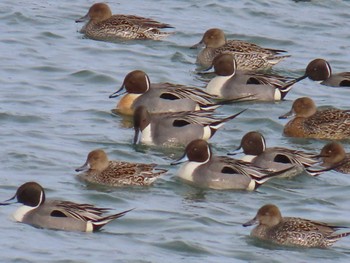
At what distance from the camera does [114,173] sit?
559 inches

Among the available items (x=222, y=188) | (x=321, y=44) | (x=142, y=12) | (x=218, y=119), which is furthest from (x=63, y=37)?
(x=222, y=188)

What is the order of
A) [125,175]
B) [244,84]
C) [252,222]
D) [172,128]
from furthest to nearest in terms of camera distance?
1. [244,84]
2. [172,128]
3. [125,175]
4. [252,222]

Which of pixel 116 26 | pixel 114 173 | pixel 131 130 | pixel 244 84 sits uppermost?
pixel 116 26

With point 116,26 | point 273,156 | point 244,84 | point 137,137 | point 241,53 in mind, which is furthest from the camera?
point 116,26

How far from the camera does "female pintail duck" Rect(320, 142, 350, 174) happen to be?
49.7 ft

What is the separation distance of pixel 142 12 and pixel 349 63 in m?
3.74

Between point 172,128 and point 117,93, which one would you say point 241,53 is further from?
point 172,128

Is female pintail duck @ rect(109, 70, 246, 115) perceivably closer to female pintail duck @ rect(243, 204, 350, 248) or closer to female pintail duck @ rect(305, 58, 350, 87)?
female pintail duck @ rect(305, 58, 350, 87)

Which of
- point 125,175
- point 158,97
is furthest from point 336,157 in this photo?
point 158,97

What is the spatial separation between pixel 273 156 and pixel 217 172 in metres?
0.83

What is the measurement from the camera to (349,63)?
21.2 meters

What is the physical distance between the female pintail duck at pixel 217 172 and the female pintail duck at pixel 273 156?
304mm

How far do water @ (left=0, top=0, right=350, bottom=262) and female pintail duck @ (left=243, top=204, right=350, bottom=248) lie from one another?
0.35 feet

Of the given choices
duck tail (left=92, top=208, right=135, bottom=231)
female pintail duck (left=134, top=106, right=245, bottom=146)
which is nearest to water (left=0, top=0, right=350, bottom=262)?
duck tail (left=92, top=208, right=135, bottom=231)
